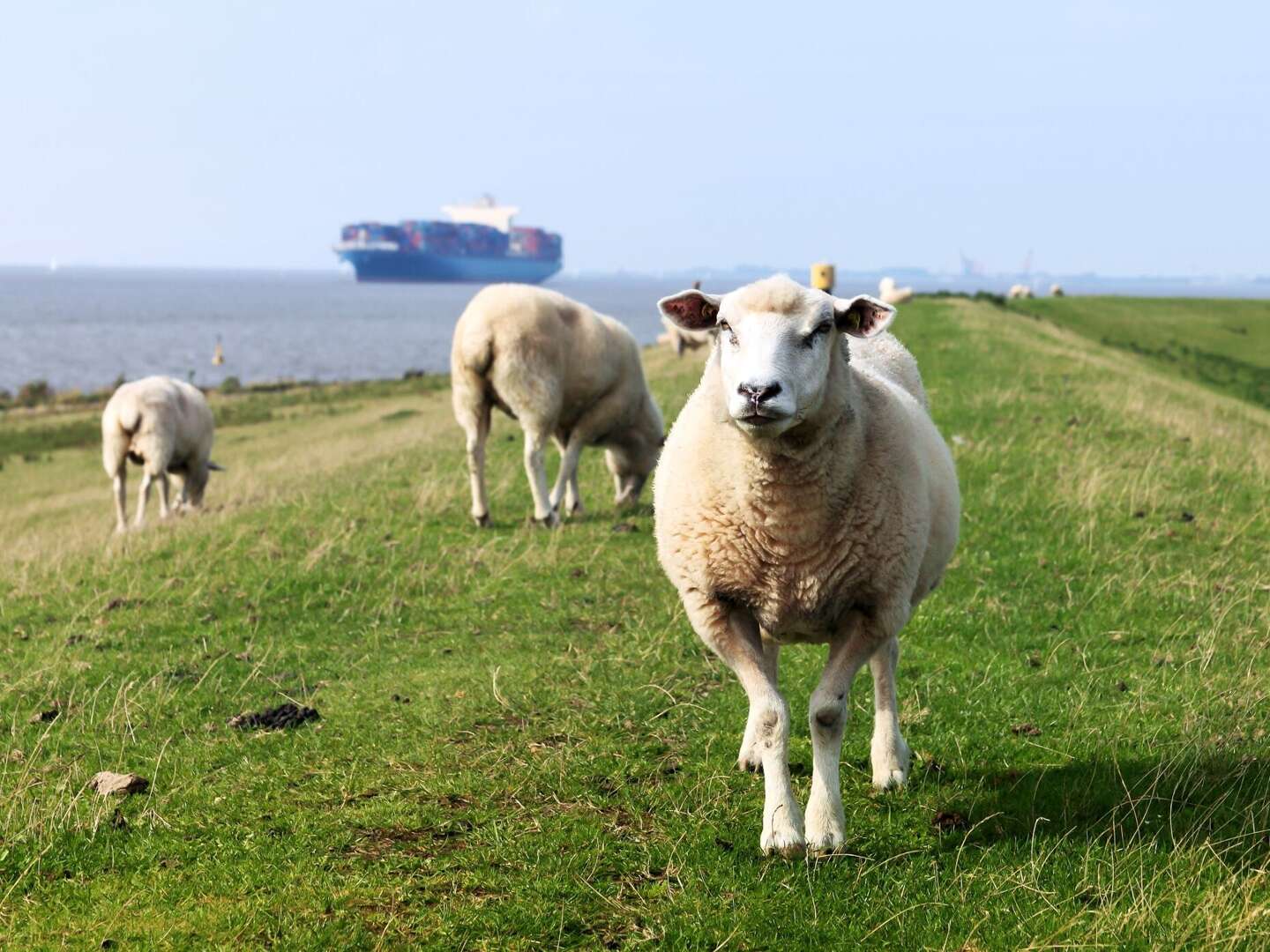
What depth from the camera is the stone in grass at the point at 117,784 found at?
17.4 ft

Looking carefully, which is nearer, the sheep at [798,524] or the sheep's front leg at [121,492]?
the sheep at [798,524]

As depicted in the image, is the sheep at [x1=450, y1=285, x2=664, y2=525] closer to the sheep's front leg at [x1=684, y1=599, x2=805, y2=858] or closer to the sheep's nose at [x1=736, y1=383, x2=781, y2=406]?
the sheep's front leg at [x1=684, y1=599, x2=805, y2=858]

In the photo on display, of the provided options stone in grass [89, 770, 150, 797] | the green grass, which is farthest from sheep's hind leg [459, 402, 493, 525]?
the green grass

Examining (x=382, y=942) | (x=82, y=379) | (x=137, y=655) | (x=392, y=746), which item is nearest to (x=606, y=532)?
(x=137, y=655)

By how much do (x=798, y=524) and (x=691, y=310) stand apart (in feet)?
3.19

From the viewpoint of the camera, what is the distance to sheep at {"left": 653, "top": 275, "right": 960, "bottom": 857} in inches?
179

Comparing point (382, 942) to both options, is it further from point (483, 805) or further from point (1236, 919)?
point (1236, 919)

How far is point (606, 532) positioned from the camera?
34.7ft

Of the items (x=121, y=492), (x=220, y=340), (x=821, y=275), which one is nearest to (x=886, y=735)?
(x=821, y=275)

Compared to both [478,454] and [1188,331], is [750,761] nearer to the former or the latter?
[478,454]

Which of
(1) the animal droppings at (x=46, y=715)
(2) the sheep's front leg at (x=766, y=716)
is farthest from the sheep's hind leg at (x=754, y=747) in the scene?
(1) the animal droppings at (x=46, y=715)

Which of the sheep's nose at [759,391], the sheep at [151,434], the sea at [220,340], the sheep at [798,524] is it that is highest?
the sheep's nose at [759,391]

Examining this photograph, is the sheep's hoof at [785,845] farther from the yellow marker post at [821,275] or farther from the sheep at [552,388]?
the yellow marker post at [821,275]

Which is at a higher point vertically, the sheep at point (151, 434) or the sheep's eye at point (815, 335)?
the sheep's eye at point (815, 335)
